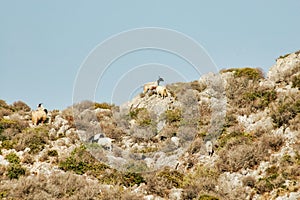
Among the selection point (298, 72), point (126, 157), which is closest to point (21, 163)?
point (126, 157)

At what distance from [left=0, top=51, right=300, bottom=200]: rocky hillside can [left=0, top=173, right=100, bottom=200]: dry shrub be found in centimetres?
5

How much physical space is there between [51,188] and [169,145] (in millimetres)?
8624

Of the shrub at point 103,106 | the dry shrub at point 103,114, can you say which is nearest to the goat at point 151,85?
the shrub at point 103,106

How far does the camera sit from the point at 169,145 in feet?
90.6

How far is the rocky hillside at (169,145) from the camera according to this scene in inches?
850

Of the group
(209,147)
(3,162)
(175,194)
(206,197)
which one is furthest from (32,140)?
(206,197)

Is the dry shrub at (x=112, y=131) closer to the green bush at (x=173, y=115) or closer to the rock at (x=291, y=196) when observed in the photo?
the green bush at (x=173, y=115)

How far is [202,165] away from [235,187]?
348 cm

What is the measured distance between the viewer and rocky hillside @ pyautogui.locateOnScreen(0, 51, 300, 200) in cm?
2159

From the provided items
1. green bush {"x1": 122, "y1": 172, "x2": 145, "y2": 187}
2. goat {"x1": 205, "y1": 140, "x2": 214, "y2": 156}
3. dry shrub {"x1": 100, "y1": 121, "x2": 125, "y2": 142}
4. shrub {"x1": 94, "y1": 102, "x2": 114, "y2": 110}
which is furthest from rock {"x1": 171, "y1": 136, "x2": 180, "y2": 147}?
shrub {"x1": 94, "y1": 102, "x2": 114, "y2": 110}

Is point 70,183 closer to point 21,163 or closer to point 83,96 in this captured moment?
point 21,163

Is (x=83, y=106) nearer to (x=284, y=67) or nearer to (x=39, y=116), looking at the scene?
(x=39, y=116)

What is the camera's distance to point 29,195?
20750mm

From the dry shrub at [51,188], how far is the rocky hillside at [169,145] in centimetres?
5
